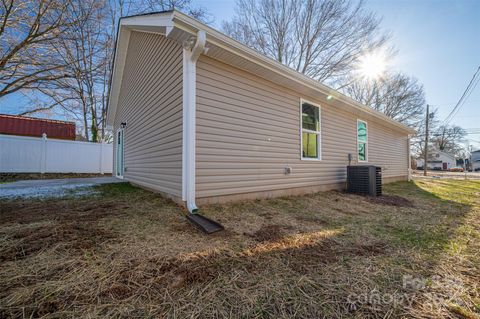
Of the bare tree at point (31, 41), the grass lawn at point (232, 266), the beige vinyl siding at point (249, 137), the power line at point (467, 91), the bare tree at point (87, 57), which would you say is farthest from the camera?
the power line at point (467, 91)

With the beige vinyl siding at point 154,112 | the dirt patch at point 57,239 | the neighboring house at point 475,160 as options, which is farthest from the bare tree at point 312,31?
the neighboring house at point 475,160

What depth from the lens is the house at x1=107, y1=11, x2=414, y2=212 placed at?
3301mm

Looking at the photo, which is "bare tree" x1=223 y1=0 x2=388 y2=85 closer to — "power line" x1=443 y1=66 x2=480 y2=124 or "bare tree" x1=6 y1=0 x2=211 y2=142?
"bare tree" x1=6 y1=0 x2=211 y2=142

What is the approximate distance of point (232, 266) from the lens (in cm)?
169

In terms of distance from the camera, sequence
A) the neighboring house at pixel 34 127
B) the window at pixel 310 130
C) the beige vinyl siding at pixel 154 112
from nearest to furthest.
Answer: the beige vinyl siding at pixel 154 112 < the window at pixel 310 130 < the neighboring house at pixel 34 127

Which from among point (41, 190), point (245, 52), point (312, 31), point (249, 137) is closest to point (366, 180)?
point (249, 137)

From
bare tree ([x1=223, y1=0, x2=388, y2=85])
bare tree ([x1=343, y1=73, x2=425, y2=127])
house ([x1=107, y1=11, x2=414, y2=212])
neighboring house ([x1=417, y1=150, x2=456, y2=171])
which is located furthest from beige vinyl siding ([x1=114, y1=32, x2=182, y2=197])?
neighboring house ([x1=417, y1=150, x2=456, y2=171])

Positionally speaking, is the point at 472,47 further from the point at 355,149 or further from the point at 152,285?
the point at 152,285

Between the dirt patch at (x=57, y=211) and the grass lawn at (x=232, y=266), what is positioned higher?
the dirt patch at (x=57, y=211)

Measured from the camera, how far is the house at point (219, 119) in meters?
3.30

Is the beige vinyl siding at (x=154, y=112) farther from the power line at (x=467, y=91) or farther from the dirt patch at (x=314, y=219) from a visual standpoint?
the power line at (x=467, y=91)

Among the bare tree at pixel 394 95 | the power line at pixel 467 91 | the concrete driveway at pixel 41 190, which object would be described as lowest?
the concrete driveway at pixel 41 190

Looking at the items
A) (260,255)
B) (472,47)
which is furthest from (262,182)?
(472,47)

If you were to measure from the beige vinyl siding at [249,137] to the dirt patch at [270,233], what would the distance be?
4.17 feet
